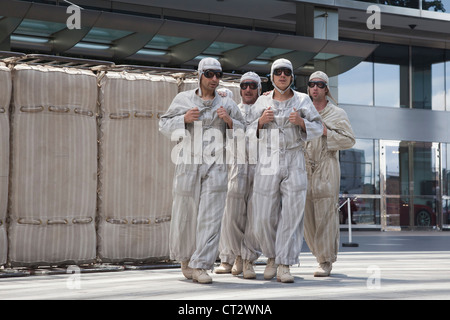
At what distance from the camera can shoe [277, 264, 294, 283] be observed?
7.11 m

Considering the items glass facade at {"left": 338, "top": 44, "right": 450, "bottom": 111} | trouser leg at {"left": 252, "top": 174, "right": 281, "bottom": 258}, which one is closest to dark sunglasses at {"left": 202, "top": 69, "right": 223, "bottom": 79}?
trouser leg at {"left": 252, "top": 174, "right": 281, "bottom": 258}

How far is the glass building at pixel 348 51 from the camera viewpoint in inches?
644

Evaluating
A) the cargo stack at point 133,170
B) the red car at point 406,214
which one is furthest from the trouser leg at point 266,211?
the red car at point 406,214

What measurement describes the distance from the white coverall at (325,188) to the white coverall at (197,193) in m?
1.08

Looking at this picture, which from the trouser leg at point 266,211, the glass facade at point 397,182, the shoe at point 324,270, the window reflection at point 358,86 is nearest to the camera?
the trouser leg at point 266,211

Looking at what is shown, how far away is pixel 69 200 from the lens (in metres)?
8.82

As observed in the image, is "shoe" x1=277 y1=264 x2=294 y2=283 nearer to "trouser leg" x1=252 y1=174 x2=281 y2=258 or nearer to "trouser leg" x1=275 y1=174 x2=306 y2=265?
"trouser leg" x1=275 y1=174 x2=306 y2=265

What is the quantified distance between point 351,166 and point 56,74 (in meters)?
16.5

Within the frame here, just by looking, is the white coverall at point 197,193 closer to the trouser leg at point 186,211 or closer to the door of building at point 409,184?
the trouser leg at point 186,211

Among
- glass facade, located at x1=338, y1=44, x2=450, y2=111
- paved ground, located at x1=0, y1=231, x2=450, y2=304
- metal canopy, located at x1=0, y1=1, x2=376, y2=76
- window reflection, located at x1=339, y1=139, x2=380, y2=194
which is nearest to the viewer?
paved ground, located at x1=0, y1=231, x2=450, y2=304

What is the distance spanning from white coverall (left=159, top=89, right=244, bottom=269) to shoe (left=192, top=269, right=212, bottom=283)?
0.31ft

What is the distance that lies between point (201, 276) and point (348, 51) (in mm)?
13081

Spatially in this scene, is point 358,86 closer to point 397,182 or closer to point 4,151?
point 397,182
